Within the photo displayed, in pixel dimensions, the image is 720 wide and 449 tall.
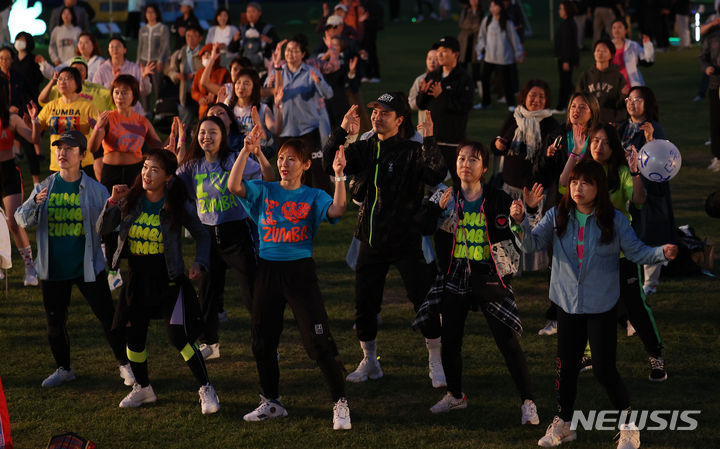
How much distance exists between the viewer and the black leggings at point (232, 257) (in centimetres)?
876

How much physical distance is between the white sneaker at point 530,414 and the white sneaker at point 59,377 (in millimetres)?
3676

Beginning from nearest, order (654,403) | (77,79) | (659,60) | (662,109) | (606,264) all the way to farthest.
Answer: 1. (606,264)
2. (654,403)
3. (77,79)
4. (662,109)
5. (659,60)

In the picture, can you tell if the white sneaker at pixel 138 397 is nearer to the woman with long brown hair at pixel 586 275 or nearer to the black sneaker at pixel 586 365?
the woman with long brown hair at pixel 586 275

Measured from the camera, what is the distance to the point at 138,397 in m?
8.09

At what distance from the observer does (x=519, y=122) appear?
9.88m

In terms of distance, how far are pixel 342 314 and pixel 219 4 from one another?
104 feet

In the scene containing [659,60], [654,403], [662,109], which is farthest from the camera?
[659,60]

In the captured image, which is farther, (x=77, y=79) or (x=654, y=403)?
(x=77, y=79)

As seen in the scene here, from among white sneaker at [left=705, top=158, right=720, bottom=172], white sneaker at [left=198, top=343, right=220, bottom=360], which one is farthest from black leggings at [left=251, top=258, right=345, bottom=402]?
white sneaker at [left=705, top=158, right=720, bottom=172]

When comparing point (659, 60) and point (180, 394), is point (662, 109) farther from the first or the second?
point (180, 394)

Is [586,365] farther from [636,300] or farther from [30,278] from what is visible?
[30,278]

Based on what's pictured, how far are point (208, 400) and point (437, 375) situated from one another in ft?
5.88

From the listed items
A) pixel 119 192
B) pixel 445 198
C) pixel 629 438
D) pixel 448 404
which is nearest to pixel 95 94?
pixel 119 192

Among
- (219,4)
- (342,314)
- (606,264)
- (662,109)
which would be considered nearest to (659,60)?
(662,109)
